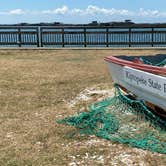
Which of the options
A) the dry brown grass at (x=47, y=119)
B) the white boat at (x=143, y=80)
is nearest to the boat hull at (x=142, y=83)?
the white boat at (x=143, y=80)

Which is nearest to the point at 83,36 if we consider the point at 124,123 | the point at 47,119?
the point at 47,119

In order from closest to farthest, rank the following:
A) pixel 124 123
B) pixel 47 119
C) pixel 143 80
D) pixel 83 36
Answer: pixel 143 80
pixel 124 123
pixel 47 119
pixel 83 36

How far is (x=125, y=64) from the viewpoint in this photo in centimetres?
797

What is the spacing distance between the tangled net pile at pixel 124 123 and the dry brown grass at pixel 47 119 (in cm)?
22

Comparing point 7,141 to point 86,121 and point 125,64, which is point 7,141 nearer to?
point 86,121

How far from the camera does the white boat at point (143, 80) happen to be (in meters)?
6.79

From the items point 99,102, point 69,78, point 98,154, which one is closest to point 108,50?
point 69,78

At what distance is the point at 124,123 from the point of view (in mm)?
7555

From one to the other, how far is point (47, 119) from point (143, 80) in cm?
185

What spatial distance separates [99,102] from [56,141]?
93.8 inches

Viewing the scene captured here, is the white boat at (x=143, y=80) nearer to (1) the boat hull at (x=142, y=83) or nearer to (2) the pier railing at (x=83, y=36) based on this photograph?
(1) the boat hull at (x=142, y=83)

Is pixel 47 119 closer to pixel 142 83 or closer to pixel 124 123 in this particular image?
pixel 124 123

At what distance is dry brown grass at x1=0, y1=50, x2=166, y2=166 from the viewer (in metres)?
6.16

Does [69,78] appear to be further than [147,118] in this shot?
Yes
